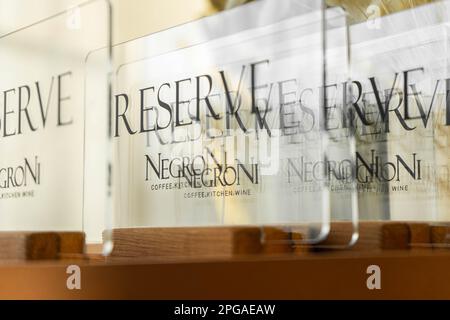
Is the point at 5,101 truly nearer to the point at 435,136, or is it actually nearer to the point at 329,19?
the point at 329,19

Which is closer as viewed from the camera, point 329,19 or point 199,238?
point 199,238

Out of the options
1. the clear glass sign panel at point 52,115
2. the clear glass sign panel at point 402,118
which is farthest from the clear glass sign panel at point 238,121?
the clear glass sign panel at point 402,118

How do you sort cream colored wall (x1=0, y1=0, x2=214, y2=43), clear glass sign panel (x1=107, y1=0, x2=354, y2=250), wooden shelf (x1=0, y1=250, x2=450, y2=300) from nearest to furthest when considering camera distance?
wooden shelf (x1=0, y1=250, x2=450, y2=300), clear glass sign panel (x1=107, y1=0, x2=354, y2=250), cream colored wall (x1=0, y1=0, x2=214, y2=43)

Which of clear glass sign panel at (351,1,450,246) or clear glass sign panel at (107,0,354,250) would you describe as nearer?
clear glass sign panel at (107,0,354,250)

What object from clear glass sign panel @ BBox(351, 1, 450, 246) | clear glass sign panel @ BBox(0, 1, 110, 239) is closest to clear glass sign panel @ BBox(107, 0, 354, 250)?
clear glass sign panel @ BBox(0, 1, 110, 239)

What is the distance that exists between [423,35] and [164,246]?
1.72 ft

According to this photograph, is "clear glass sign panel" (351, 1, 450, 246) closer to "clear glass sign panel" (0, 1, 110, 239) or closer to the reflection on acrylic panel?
the reflection on acrylic panel

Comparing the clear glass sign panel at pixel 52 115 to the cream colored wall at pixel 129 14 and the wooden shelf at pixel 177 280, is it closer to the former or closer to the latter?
the cream colored wall at pixel 129 14

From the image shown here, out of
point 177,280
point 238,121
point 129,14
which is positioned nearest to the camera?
point 177,280

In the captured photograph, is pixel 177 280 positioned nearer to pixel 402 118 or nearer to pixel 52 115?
pixel 52 115

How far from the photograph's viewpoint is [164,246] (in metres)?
0.52

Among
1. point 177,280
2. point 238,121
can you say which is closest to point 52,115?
point 238,121
